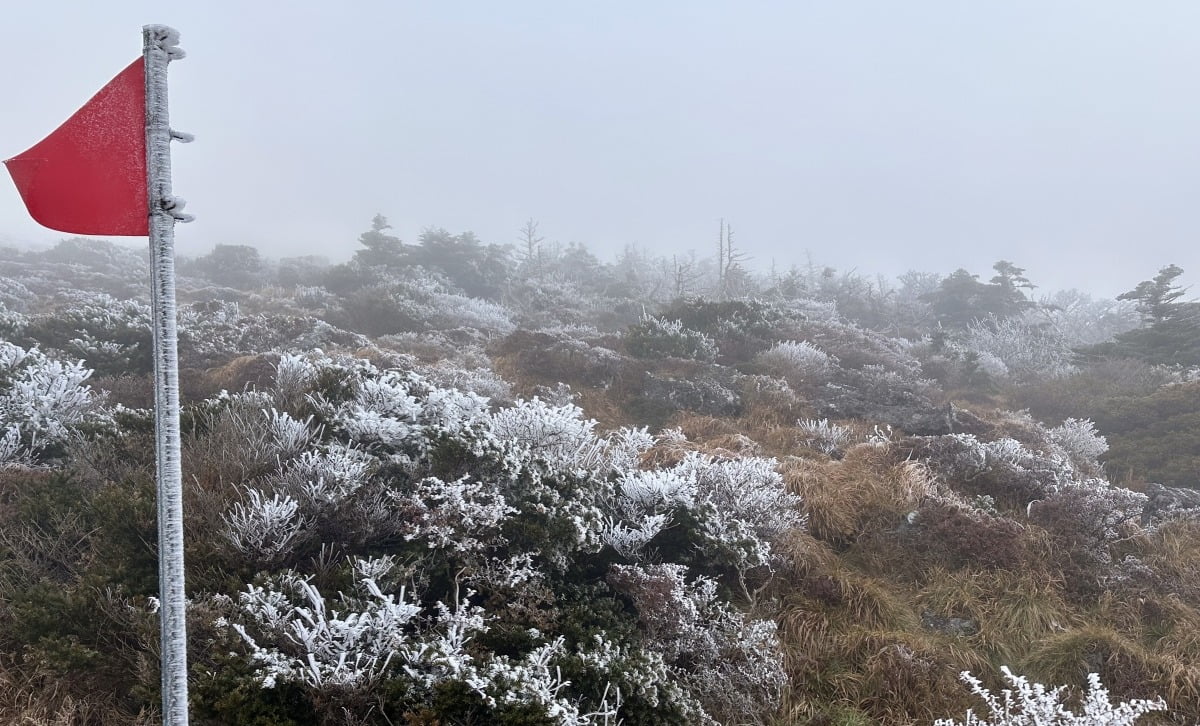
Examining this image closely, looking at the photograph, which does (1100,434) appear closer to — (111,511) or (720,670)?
(720,670)

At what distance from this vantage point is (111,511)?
331cm

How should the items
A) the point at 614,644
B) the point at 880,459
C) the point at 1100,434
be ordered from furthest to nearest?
the point at 1100,434 → the point at 880,459 → the point at 614,644

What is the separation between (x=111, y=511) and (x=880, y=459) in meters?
6.35

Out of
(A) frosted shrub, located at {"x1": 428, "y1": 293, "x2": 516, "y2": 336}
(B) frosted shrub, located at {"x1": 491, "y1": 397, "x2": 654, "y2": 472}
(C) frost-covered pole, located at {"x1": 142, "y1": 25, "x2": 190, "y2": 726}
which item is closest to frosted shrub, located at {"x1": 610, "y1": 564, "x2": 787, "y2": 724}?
(B) frosted shrub, located at {"x1": 491, "y1": 397, "x2": 654, "y2": 472}

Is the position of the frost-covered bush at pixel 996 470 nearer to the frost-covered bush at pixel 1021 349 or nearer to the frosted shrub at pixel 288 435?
the frosted shrub at pixel 288 435

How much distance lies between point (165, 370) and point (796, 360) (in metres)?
10.6

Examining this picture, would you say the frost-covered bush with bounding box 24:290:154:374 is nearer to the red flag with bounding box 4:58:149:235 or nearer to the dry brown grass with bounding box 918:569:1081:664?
the red flag with bounding box 4:58:149:235

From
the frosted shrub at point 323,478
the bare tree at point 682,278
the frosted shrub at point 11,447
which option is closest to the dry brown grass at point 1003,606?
the frosted shrub at point 323,478

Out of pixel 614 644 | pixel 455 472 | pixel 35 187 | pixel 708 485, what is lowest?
pixel 614 644

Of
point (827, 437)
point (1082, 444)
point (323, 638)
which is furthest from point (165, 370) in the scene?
point (1082, 444)

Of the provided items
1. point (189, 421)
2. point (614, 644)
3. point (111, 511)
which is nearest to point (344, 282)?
point (189, 421)

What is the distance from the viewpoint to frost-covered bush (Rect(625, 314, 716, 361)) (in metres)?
11.7

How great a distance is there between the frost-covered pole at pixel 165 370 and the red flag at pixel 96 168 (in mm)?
48

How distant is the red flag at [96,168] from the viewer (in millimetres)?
1794
